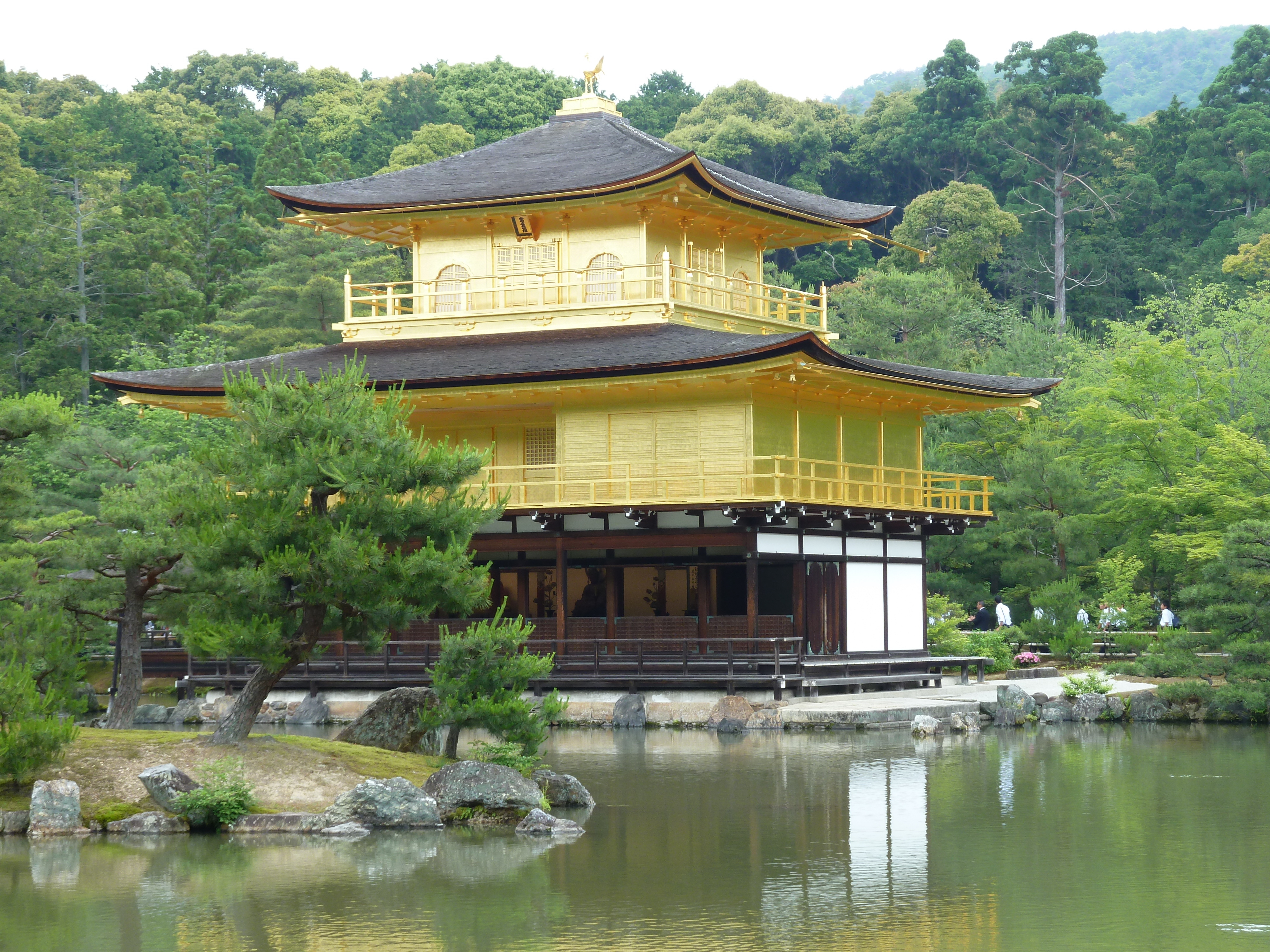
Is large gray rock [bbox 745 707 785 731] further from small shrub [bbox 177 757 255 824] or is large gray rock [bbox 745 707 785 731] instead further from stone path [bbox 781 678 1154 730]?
small shrub [bbox 177 757 255 824]

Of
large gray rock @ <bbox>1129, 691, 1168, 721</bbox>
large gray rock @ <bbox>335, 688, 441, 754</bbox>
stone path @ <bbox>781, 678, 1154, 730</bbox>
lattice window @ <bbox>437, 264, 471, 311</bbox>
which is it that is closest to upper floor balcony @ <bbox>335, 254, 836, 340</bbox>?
lattice window @ <bbox>437, 264, 471, 311</bbox>

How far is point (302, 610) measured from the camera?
1973cm

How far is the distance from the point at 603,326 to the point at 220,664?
11.0 metres

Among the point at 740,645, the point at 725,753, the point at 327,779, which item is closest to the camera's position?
the point at 327,779

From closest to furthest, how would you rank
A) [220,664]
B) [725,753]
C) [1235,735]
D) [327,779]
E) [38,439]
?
[327,779] → [38,439] → [725,753] → [1235,735] → [220,664]

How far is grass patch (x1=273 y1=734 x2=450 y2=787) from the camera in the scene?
19312 millimetres

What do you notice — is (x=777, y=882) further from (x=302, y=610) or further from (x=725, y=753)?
(x=725, y=753)

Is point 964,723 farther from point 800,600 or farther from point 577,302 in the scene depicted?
point 577,302

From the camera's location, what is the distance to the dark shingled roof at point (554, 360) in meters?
31.2

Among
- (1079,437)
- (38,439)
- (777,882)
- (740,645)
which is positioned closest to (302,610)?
(38,439)

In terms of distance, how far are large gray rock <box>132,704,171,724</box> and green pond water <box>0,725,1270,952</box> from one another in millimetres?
14205

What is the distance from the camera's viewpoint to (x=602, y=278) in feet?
121

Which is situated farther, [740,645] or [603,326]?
[603,326]

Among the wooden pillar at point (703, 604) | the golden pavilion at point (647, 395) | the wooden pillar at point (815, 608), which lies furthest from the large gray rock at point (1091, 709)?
the wooden pillar at point (703, 604)
